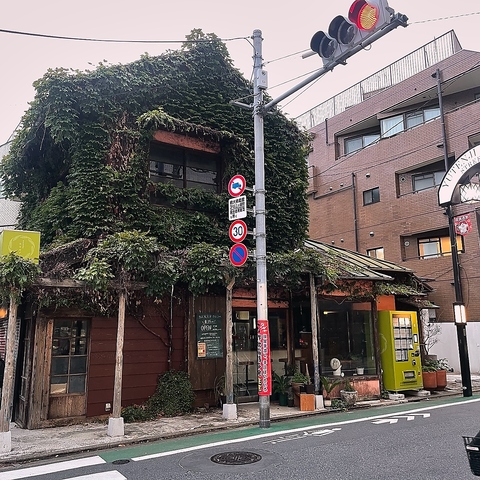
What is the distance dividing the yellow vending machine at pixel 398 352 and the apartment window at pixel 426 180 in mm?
12591

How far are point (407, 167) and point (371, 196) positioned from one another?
303 centimetres

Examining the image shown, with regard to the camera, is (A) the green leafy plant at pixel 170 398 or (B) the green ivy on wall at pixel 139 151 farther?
(B) the green ivy on wall at pixel 139 151

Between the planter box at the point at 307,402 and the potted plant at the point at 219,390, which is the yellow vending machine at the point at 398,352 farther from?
the potted plant at the point at 219,390

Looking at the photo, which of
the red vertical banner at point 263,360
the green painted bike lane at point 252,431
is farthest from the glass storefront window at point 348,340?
the red vertical banner at point 263,360

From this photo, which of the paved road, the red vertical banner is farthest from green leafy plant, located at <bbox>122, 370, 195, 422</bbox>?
the red vertical banner

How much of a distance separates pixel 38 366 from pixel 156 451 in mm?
3648

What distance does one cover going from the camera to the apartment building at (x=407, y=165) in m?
22.3

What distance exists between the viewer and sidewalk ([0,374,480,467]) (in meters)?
7.54

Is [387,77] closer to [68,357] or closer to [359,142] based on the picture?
[359,142]

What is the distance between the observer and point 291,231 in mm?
13695

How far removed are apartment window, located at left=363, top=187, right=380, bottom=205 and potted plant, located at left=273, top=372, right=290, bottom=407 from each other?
17.1 meters

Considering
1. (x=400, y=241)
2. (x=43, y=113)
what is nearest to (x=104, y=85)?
(x=43, y=113)

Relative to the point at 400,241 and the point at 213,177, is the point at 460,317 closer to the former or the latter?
the point at 213,177

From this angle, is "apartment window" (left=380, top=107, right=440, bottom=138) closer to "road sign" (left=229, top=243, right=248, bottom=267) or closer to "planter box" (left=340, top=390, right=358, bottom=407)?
"planter box" (left=340, top=390, right=358, bottom=407)
